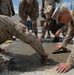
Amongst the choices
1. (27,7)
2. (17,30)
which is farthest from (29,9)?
(17,30)

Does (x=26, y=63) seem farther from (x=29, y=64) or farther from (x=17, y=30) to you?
(x=17, y=30)

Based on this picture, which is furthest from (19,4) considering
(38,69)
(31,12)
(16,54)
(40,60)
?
(38,69)

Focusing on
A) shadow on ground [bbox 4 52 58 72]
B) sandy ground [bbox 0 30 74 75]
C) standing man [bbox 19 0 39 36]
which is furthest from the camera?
standing man [bbox 19 0 39 36]

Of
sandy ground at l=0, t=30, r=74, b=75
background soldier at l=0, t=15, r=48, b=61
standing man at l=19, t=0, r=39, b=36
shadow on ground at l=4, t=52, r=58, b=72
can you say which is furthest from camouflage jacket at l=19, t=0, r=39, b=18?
background soldier at l=0, t=15, r=48, b=61

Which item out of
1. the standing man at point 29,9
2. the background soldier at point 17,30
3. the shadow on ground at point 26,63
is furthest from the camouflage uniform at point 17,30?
the standing man at point 29,9

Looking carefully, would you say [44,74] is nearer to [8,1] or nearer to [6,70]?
[6,70]

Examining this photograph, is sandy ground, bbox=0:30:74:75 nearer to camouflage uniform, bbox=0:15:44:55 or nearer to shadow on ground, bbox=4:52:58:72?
shadow on ground, bbox=4:52:58:72

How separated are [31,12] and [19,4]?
1.73ft

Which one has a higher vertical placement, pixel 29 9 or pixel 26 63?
pixel 29 9

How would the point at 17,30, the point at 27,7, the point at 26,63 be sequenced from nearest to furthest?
the point at 17,30 → the point at 26,63 → the point at 27,7

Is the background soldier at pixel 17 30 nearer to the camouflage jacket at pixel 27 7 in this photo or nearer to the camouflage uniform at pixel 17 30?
the camouflage uniform at pixel 17 30

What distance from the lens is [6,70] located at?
3.00 metres

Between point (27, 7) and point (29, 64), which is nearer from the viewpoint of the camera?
point (29, 64)

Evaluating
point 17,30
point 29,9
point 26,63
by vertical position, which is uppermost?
point 17,30
